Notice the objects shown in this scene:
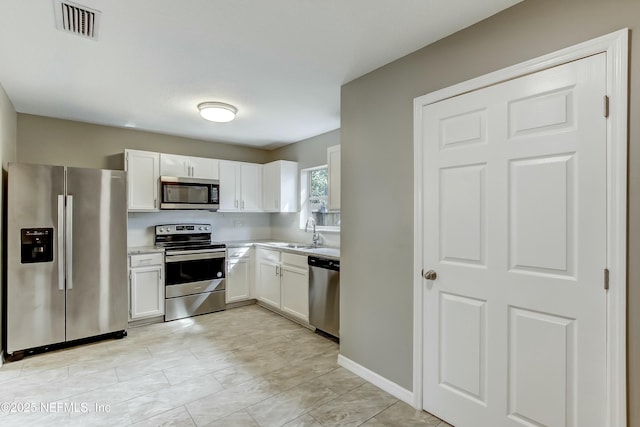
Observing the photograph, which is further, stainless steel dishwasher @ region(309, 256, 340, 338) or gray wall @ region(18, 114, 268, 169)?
gray wall @ region(18, 114, 268, 169)

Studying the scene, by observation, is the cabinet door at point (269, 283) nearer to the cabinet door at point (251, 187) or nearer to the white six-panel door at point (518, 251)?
the cabinet door at point (251, 187)

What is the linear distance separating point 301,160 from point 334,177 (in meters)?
1.51

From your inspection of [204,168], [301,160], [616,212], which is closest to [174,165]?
[204,168]

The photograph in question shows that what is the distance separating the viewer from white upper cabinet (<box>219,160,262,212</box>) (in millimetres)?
4676

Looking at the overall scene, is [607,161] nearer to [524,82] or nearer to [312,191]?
[524,82]

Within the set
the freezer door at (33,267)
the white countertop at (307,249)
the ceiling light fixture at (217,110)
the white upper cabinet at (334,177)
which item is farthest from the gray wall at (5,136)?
the white upper cabinet at (334,177)

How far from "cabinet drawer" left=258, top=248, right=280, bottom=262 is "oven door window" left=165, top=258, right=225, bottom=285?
0.53m

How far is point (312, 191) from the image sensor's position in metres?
4.79

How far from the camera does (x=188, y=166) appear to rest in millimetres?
4348

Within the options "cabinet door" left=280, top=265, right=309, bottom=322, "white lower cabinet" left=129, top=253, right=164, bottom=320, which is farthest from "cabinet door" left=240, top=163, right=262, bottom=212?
"white lower cabinet" left=129, top=253, right=164, bottom=320

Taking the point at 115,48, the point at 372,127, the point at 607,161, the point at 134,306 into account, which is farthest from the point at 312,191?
the point at 607,161

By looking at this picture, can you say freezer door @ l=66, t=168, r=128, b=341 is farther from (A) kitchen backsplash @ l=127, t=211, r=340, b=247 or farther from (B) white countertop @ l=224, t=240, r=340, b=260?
(B) white countertop @ l=224, t=240, r=340, b=260

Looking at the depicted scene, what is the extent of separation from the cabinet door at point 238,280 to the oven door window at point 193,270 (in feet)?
0.46

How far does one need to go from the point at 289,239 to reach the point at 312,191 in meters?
0.87
